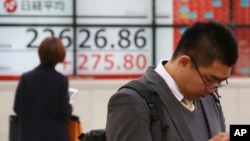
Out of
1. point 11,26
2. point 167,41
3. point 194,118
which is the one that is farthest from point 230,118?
point 194,118

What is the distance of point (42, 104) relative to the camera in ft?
20.2

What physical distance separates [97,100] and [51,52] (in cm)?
323

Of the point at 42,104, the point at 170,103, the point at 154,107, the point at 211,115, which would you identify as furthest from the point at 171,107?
the point at 42,104

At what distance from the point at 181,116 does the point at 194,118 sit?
11cm

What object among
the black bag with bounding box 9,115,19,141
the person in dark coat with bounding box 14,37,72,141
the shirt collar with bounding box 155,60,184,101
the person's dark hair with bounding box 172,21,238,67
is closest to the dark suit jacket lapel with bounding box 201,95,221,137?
the shirt collar with bounding box 155,60,184,101

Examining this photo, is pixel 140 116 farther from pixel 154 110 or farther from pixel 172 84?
pixel 172 84

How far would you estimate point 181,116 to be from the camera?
334cm

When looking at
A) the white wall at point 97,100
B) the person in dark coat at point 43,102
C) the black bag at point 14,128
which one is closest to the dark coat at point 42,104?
the person in dark coat at point 43,102

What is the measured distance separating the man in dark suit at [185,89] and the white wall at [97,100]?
594 centimetres

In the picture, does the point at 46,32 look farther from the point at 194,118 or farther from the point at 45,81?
the point at 194,118

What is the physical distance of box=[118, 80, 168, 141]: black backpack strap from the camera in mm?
3205

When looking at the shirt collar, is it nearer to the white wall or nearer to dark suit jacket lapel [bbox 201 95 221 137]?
dark suit jacket lapel [bbox 201 95 221 137]

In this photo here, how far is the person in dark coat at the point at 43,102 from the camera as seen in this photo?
616 cm

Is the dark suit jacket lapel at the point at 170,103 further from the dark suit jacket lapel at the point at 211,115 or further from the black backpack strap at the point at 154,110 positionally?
the dark suit jacket lapel at the point at 211,115
